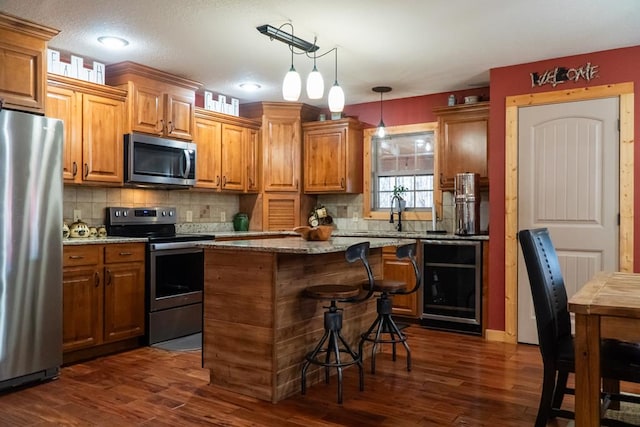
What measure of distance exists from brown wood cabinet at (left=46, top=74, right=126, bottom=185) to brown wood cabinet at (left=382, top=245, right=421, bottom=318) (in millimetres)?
2713

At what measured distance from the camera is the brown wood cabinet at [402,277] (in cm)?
503

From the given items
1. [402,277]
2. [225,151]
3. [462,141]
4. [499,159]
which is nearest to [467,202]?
[499,159]

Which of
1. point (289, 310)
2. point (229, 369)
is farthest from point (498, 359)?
point (229, 369)

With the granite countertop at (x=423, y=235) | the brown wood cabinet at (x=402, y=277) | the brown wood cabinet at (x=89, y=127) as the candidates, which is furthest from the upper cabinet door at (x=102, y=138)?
the brown wood cabinet at (x=402, y=277)

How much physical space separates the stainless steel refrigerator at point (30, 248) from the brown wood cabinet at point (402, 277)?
297 centimetres

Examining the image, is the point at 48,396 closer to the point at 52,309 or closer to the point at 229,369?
the point at 52,309

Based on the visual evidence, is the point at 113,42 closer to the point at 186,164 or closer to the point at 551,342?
the point at 186,164

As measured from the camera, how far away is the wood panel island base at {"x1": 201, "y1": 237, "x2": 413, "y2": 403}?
2.98m

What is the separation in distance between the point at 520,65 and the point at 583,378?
3.20 meters

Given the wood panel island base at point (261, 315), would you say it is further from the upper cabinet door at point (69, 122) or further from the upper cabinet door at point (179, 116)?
the upper cabinet door at point (179, 116)

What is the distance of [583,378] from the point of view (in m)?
1.88

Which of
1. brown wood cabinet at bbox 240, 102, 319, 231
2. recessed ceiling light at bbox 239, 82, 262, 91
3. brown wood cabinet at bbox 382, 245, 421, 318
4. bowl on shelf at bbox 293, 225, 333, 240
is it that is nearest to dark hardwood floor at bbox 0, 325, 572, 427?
bowl on shelf at bbox 293, 225, 333, 240

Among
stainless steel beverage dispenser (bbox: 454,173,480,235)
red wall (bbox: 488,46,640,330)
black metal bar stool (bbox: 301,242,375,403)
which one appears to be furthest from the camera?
stainless steel beverage dispenser (bbox: 454,173,480,235)

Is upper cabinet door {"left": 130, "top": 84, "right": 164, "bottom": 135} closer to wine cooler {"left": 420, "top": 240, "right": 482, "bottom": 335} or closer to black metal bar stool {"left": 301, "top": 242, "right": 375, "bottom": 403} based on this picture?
black metal bar stool {"left": 301, "top": 242, "right": 375, "bottom": 403}
